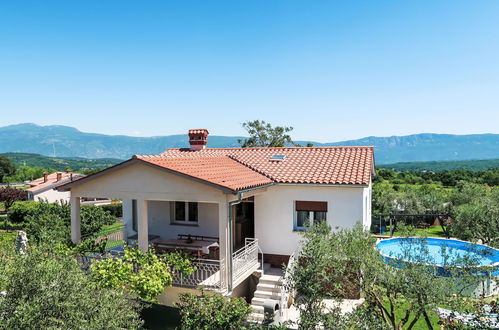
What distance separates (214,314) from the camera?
884 cm

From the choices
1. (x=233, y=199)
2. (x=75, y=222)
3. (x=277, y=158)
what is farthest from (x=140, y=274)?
(x=277, y=158)

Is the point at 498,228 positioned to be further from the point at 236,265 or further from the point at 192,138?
the point at 192,138

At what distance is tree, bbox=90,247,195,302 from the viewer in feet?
33.4

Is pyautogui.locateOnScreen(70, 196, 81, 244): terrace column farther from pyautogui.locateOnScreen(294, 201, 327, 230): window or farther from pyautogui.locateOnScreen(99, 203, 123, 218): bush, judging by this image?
pyautogui.locateOnScreen(99, 203, 123, 218): bush

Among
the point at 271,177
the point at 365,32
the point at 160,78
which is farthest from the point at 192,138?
the point at 160,78

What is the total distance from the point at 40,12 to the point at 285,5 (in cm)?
1879


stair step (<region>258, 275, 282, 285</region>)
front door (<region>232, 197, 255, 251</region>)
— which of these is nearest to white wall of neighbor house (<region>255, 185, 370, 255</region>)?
front door (<region>232, 197, 255, 251</region>)

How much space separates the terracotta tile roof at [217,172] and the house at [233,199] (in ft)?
0.20

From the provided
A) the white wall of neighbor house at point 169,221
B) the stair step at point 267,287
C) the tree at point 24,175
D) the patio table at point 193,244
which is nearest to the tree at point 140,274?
the patio table at point 193,244

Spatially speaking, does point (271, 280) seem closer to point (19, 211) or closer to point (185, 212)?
point (185, 212)

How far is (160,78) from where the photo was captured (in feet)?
152

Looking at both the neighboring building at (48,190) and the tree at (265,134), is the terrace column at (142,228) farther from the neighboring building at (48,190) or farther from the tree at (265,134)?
the neighboring building at (48,190)

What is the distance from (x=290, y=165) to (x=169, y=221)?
664cm

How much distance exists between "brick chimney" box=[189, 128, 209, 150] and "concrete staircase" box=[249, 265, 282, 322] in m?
10.4
